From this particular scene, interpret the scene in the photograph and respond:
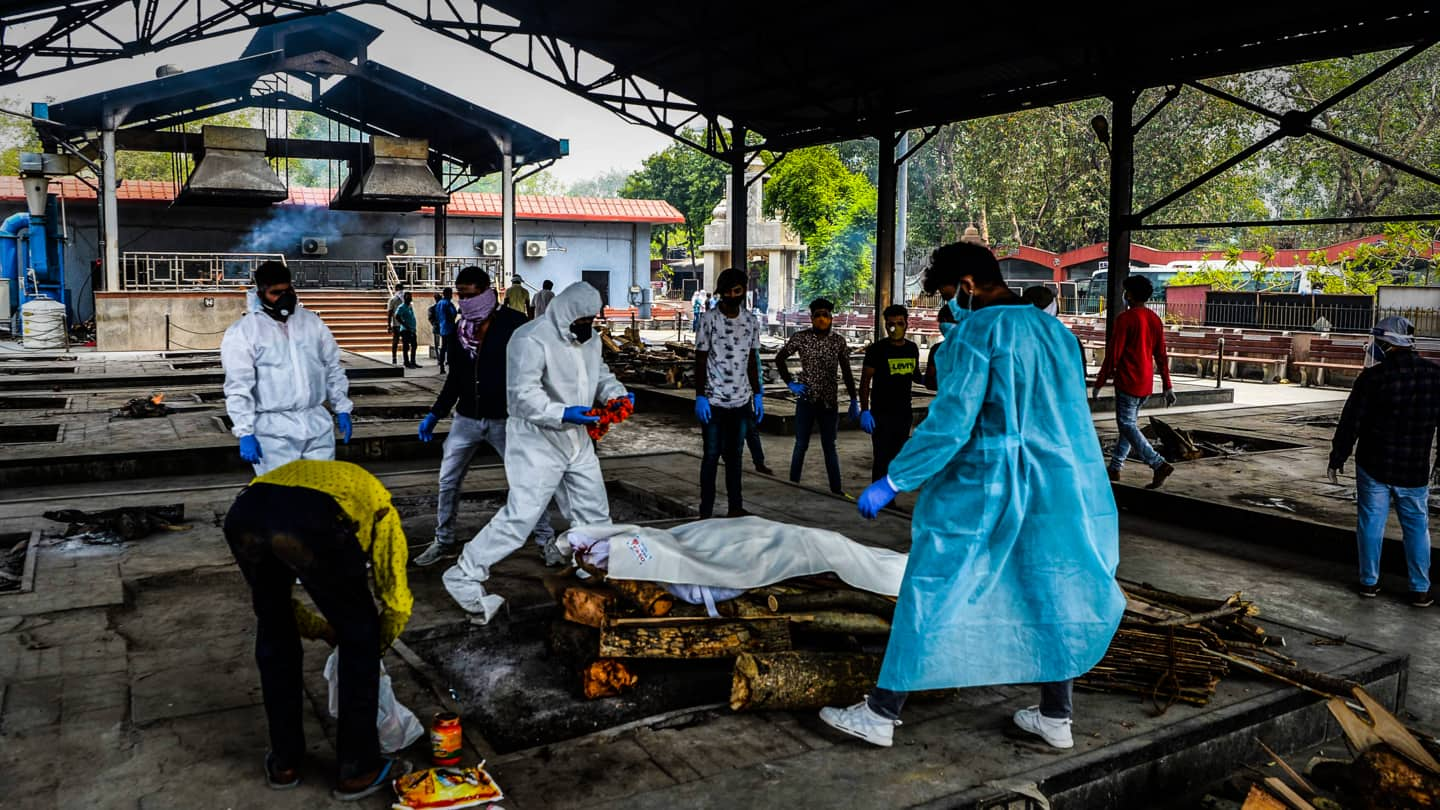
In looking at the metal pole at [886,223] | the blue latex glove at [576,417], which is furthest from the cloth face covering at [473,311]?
the metal pole at [886,223]

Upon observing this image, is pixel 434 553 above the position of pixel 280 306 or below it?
below

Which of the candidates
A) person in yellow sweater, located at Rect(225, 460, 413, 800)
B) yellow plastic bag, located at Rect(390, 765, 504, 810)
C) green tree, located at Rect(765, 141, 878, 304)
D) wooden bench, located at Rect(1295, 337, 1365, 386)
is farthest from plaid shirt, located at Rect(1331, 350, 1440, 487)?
green tree, located at Rect(765, 141, 878, 304)

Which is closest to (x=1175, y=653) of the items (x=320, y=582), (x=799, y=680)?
(x=799, y=680)

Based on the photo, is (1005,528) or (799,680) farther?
(799,680)

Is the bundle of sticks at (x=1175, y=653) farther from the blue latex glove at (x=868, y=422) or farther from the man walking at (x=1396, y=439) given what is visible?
the blue latex glove at (x=868, y=422)

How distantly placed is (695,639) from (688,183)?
2155 inches

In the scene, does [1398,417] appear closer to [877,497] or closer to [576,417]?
[877,497]

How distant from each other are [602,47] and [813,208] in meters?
26.3

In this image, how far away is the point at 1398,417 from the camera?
19.2 ft

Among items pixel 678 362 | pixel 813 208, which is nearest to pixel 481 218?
pixel 813 208

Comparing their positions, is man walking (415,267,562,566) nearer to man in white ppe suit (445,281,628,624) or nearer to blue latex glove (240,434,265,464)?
man in white ppe suit (445,281,628,624)

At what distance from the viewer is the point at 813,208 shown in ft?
131

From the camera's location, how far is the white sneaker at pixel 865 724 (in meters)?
3.69

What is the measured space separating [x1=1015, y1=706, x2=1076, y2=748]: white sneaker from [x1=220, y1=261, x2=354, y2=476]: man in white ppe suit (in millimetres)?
3720
